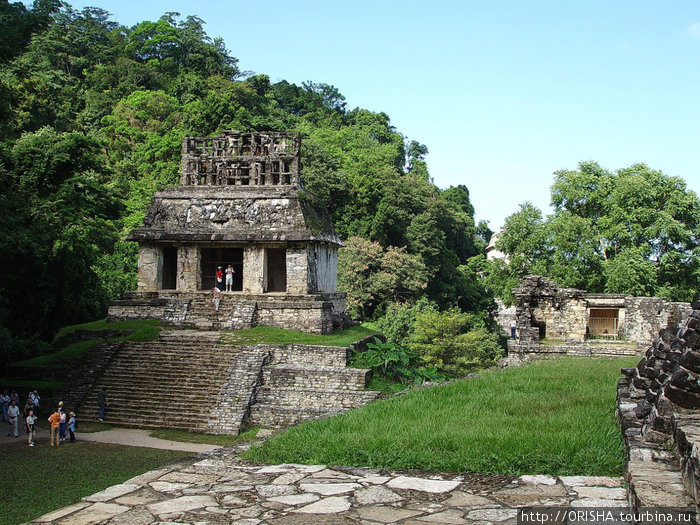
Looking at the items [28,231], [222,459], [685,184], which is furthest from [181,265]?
[685,184]

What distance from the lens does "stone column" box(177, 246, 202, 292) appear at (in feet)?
59.3

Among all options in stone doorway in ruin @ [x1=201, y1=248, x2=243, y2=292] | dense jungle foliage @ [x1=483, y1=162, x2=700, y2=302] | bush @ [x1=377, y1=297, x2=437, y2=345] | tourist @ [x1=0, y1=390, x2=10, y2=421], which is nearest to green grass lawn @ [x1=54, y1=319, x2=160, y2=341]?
tourist @ [x1=0, y1=390, x2=10, y2=421]

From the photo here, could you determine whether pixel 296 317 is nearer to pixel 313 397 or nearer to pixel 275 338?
pixel 275 338

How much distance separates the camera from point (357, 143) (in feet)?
140

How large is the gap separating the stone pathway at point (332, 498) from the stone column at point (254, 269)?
1232cm

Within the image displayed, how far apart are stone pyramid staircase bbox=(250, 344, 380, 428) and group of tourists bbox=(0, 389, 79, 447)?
3.29m

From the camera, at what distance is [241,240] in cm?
1750

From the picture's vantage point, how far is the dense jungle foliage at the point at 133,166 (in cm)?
1777

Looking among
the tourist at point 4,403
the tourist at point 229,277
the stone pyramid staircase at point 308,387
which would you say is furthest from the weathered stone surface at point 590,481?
the tourist at point 229,277

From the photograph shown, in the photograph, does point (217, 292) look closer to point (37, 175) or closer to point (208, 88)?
point (37, 175)

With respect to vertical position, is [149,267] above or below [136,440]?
above

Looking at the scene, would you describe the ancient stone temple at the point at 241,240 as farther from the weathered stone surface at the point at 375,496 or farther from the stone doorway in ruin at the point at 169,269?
the weathered stone surface at the point at 375,496

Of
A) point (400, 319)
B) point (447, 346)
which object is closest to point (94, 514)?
point (447, 346)

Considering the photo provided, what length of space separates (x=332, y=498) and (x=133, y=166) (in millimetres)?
31026
